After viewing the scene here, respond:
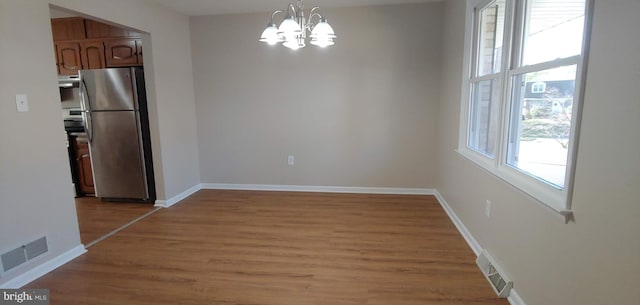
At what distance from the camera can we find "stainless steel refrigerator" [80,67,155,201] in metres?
3.59

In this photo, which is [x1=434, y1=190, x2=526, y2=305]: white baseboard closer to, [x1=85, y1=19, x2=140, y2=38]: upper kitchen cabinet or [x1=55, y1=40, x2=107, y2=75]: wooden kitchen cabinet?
[x1=85, y1=19, x2=140, y2=38]: upper kitchen cabinet

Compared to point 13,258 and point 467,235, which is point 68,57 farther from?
point 467,235

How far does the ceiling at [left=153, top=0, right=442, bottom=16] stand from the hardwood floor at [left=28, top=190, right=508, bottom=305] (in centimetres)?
241

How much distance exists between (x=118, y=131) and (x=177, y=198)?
107 centimetres

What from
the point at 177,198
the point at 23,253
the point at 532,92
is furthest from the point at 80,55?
the point at 532,92

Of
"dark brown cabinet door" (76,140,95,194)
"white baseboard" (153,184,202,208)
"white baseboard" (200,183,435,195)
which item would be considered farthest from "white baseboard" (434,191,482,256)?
"dark brown cabinet door" (76,140,95,194)

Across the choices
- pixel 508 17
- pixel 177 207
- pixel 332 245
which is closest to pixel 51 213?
pixel 177 207

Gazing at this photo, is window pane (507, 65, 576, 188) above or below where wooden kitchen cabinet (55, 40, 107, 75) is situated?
below

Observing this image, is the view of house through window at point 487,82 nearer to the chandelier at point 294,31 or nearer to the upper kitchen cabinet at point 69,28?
the chandelier at point 294,31

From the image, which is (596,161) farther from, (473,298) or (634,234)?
(473,298)

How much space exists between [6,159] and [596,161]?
10.9 feet

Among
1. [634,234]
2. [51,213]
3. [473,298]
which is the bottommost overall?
[473,298]

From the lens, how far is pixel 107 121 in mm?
3701

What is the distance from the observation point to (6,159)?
2070mm
